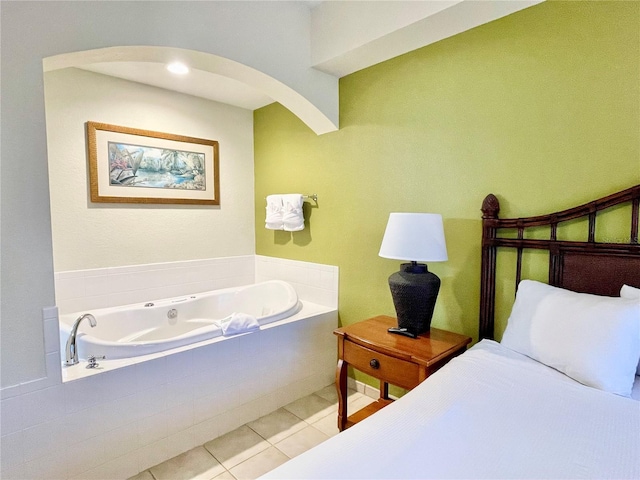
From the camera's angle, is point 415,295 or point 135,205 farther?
point 135,205

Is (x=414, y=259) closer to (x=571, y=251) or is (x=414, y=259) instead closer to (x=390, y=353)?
(x=390, y=353)

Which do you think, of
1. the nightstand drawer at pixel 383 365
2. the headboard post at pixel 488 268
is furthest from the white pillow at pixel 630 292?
the nightstand drawer at pixel 383 365

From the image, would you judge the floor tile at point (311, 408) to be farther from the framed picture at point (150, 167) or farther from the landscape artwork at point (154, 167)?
the landscape artwork at point (154, 167)

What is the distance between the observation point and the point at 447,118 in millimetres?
2037

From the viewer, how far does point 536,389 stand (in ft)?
3.89

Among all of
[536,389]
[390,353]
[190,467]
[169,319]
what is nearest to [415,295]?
[390,353]

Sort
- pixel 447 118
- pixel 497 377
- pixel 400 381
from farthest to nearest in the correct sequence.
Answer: pixel 447 118 → pixel 400 381 → pixel 497 377

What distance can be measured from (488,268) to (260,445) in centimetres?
164

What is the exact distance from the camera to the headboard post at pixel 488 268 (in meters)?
1.83

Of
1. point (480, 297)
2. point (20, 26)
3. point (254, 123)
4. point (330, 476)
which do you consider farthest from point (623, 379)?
point (254, 123)

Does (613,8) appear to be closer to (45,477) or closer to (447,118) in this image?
(447,118)

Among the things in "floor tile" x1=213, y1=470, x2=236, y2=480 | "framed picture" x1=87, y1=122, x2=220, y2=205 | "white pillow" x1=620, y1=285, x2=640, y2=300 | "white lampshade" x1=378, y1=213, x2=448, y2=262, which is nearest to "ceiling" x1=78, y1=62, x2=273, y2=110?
"framed picture" x1=87, y1=122, x2=220, y2=205

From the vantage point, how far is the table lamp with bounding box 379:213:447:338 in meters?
1.78

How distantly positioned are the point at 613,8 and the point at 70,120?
3.20 metres
